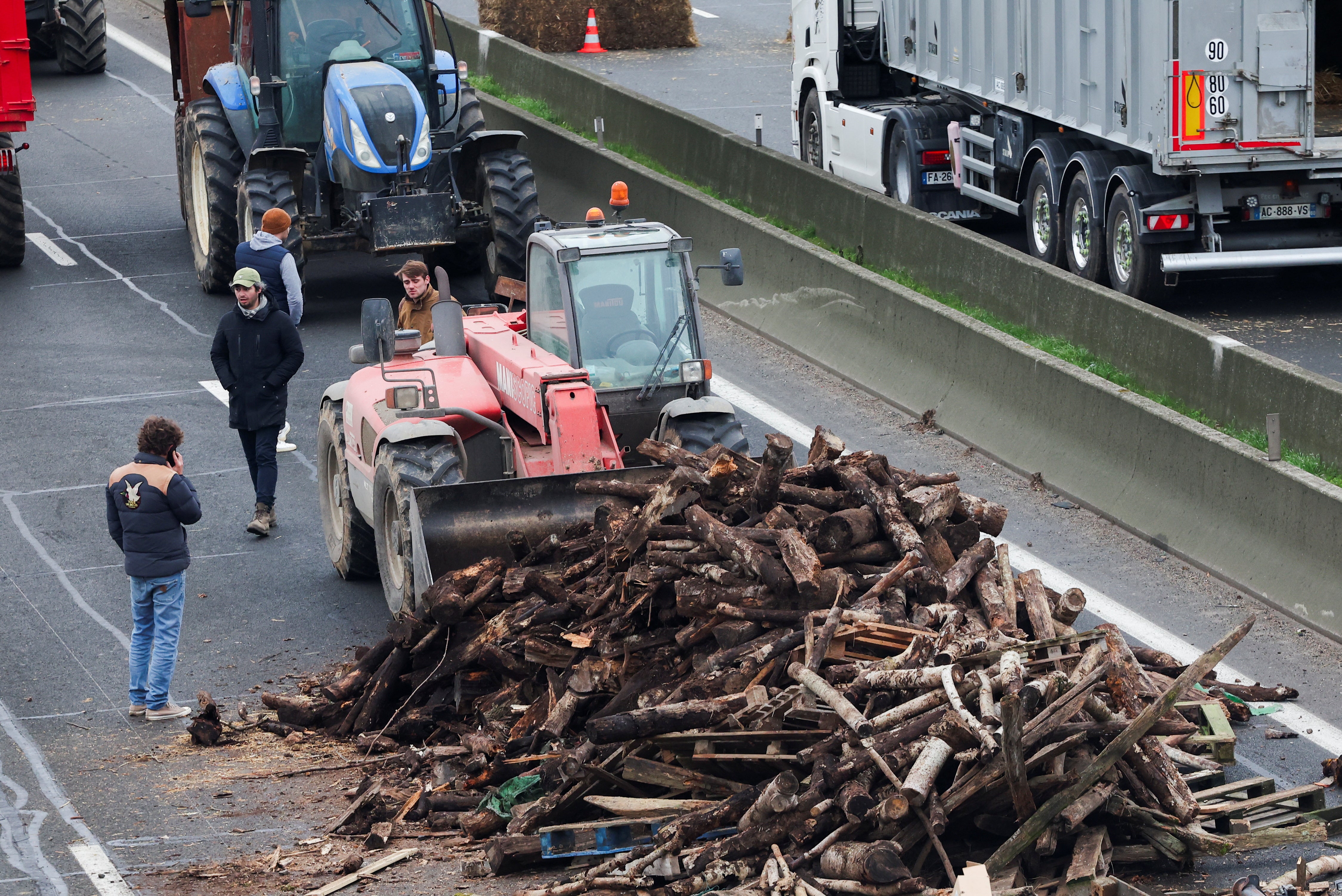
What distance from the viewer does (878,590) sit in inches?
366

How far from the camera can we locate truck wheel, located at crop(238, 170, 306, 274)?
1770cm

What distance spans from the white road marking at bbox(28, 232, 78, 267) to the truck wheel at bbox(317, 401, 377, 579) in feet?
26.8

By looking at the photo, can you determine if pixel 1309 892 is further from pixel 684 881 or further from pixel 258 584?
pixel 258 584

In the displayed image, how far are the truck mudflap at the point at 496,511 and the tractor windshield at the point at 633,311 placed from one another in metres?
1.03

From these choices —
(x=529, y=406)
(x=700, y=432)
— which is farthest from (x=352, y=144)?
(x=700, y=432)

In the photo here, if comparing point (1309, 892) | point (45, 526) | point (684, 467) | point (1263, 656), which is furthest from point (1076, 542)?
point (45, 526)

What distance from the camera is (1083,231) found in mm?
18438

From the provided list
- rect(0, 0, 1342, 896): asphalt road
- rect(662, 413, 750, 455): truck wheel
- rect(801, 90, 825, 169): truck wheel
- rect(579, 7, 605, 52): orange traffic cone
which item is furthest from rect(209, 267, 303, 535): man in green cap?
rect(579, 7, 605, 52): orange traffic cone

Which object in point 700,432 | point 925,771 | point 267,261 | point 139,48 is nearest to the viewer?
point 925,771

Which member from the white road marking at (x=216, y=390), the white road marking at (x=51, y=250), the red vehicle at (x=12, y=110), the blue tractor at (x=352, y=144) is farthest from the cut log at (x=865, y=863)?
the white road marking at (x=51, y=250)

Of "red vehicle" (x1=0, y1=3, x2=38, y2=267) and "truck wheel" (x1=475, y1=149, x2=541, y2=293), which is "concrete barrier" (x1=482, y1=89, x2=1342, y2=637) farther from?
"red vehicle" (x1=0, y1=3, x2=38, y2=267)

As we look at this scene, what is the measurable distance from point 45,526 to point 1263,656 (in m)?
8.27

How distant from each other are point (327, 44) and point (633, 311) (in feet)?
25.4

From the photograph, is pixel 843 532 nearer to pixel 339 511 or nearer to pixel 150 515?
pixel 150 515
